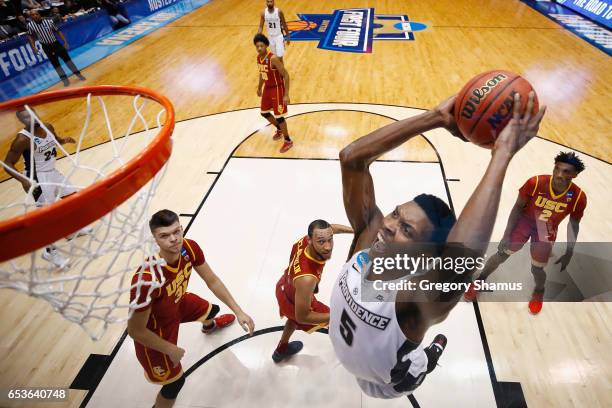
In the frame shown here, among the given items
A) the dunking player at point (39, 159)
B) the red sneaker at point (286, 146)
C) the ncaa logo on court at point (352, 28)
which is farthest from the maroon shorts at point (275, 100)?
the ncaa logo on court at point (352, 28)

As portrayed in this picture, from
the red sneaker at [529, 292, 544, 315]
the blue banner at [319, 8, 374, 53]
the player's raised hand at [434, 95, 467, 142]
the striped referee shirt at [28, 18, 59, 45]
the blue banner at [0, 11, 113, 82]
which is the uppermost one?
the player's raised hand at [434, 95, 467, 142]

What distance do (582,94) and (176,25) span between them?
11714mm

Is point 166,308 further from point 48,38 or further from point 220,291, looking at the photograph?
point 48,38

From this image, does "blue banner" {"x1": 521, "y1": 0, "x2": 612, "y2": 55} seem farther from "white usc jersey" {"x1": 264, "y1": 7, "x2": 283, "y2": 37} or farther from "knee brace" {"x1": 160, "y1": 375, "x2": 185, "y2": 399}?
"knee brace" {"x1": 160, "y1": 375, "x2": 185, "y2": 399}

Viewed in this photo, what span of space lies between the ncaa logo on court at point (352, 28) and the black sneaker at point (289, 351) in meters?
8.34

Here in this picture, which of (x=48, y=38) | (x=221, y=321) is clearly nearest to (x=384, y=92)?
(x=221, y=321)

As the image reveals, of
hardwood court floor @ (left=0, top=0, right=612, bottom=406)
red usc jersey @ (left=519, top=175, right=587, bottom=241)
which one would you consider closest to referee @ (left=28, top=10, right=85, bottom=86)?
hardwood court floor @ (left=0, top=0, right=612, bottom=406)

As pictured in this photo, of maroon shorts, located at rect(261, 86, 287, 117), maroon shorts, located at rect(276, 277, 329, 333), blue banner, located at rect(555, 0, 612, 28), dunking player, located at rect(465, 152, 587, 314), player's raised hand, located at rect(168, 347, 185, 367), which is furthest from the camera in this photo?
blue banner, located at rect(555, 0, 612, 28)

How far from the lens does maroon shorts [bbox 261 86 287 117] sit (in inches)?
209

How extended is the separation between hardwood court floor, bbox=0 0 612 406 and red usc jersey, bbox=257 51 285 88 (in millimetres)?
975

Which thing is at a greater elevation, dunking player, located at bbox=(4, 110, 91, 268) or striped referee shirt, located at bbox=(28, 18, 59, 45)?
striped referee shirt, located at bbox=(28, 18, 59, 45)

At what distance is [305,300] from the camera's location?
2.44 metres

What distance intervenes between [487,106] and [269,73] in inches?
163

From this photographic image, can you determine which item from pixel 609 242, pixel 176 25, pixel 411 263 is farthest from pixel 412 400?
pixel 176 25
